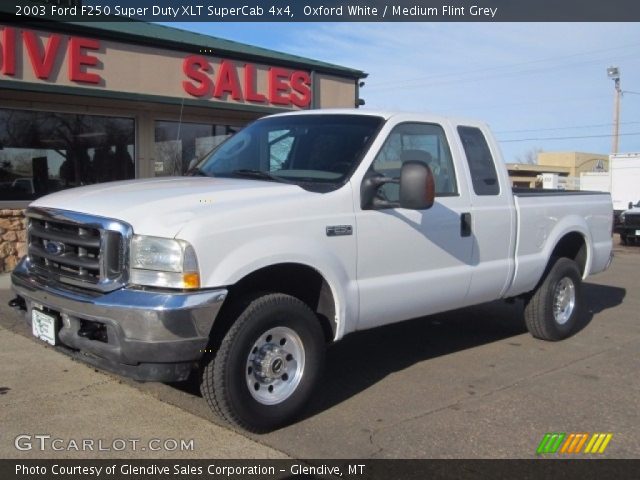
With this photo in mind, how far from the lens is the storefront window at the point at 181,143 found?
39.3ft

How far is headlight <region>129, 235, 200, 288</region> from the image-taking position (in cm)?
355

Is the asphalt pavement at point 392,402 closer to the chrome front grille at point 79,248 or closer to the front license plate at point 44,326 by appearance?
the front license plate at point 44,326

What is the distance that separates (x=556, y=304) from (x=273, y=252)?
12.8 feet

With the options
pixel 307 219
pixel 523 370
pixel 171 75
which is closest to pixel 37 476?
pixel 307 219

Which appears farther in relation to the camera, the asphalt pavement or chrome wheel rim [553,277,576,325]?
chrome wheel rim [553,277,576,325]

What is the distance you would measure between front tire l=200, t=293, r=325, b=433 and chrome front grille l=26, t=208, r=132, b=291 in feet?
2.45

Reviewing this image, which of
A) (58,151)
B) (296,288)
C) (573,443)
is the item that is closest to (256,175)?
(296,288)

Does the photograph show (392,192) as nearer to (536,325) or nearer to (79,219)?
(79,219)

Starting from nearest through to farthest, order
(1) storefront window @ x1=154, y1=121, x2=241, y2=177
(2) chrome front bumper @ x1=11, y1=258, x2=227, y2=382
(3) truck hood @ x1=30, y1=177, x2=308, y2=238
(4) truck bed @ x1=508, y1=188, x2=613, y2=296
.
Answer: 1. (2) chrome front bumper @ x1=11, y1=258, x2=227, y2=382
2. (3) truck hood @ x1=30, y1=177, x2=308, y2=238
3. (4) truck bed @ x1=508, y1=188, x2=613, y2=296
4. (1) storefront window @ x1=154, y1=121, x2=241, y2=177

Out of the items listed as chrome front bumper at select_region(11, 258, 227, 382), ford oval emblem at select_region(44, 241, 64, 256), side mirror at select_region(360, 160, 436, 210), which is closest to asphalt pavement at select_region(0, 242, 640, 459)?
chrome front bumper at select_region(11, 258, 227, 382)

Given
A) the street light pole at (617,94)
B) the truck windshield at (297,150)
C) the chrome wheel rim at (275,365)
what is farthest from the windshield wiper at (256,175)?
the street light pole at (617,94)

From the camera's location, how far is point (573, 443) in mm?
4016

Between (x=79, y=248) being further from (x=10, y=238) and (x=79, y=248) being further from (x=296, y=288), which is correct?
(x=10, y=238)

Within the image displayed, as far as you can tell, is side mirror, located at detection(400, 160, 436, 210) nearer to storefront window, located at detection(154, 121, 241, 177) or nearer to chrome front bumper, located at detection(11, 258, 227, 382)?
chrome front bumper, located at detection(11, 258, 227, 382)
